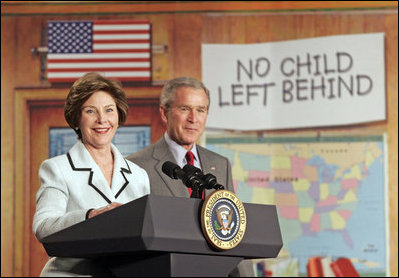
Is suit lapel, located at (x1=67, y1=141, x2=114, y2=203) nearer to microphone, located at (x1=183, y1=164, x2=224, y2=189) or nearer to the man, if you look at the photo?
microphone, located at (x1=183, y1=164, x2=224, y2=189)

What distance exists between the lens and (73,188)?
5.79ft

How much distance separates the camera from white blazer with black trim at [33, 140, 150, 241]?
5.59ft

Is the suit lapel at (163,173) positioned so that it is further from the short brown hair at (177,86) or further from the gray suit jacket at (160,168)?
the short brown hair at (177,86)

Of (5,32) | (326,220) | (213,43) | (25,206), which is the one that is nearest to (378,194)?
(326,220)

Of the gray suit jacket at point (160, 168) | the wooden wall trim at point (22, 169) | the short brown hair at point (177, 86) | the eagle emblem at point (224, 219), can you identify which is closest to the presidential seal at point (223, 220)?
the eagle emblem at point (224, 219)

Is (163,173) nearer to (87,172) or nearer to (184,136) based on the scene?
(184,136)

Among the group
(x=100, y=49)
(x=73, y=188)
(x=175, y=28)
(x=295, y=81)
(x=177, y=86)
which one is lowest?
(x=73, y=188)

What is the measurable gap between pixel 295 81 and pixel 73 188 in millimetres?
4124

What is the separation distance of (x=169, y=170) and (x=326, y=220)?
3978mm

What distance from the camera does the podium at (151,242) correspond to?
1.47m

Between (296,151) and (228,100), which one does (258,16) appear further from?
(296,151)

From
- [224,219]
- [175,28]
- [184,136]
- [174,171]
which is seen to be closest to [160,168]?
[184,136]

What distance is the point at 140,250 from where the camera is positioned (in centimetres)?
147

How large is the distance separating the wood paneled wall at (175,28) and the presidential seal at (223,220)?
410 centimetres
